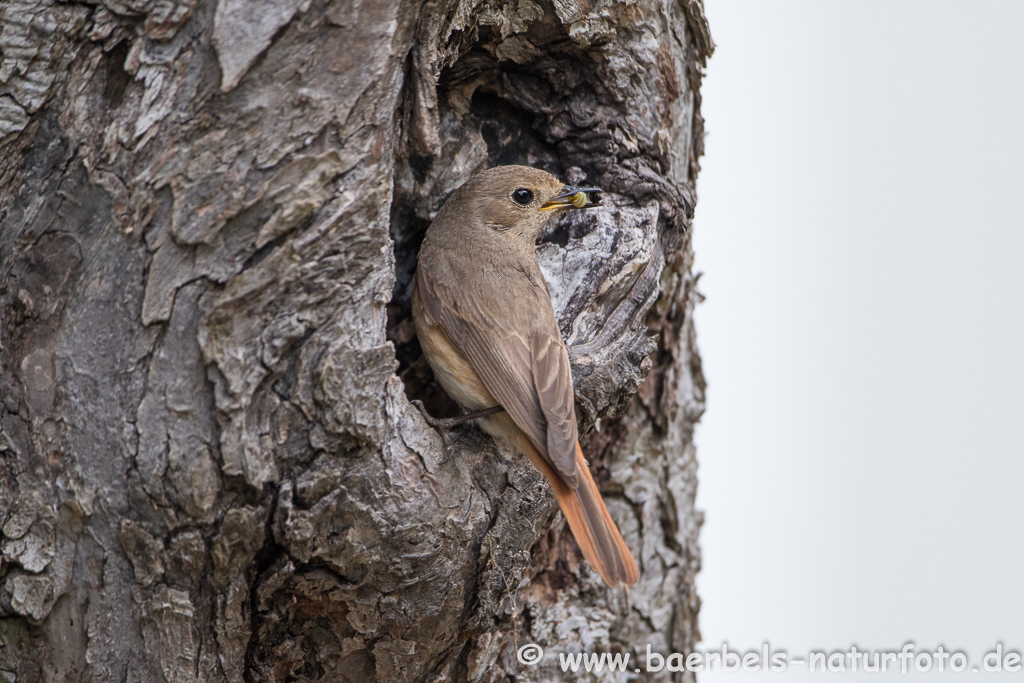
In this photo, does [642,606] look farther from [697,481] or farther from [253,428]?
[253,428]

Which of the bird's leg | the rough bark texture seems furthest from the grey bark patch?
the bird's leg

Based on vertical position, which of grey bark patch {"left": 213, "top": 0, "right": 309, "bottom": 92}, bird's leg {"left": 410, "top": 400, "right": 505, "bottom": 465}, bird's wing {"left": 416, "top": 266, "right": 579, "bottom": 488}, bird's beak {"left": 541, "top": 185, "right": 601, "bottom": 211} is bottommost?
bird's leg {"left": 410, "top": 400, "right": 505, "bottom": 465}

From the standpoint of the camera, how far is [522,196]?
3871 mm

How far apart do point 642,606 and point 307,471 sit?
2.27 metres

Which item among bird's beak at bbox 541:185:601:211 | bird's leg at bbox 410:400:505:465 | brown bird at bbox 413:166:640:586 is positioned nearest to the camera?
bird's leg at bbox 410:400:505:465

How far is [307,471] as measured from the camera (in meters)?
2.70

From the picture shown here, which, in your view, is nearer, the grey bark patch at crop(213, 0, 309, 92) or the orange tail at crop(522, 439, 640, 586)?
the grey bark patch at crop(213, 0, 309, 92)

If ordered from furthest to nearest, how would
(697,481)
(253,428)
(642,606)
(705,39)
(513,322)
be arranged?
(697,481), (642,606), (705,39), (513,322), (253,428)

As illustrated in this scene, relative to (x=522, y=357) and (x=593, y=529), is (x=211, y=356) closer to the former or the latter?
(x=522, y=357)

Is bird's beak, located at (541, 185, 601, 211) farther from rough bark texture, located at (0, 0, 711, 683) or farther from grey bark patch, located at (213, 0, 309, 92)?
grey bark patch, located at (213, 0, 309, 92)

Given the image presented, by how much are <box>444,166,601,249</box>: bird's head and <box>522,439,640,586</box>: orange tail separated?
1.16m

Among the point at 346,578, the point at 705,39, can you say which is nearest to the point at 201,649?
the point at 346,578

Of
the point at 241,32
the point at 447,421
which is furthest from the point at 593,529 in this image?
the point at 241,32

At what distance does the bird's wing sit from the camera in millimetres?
3145
